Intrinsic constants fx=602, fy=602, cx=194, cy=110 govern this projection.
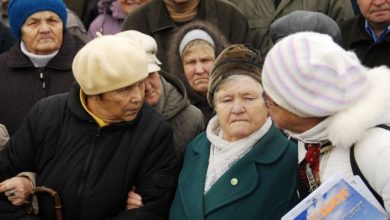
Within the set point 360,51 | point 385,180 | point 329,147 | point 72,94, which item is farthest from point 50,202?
point 360,51

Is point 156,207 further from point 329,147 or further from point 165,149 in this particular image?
point 329,147

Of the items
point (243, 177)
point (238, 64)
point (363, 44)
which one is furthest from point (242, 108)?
point (363, 44)

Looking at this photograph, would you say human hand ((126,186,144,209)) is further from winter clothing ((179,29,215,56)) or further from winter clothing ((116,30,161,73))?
winter clothing ((179,29,215,56))

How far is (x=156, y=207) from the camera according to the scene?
2.69 m

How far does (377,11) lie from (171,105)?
1.86 m

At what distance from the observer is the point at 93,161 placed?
2.64 meters

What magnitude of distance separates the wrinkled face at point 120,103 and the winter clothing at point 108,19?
2.11 m

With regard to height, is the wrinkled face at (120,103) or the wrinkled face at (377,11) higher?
the wrinkled face at (120,103)

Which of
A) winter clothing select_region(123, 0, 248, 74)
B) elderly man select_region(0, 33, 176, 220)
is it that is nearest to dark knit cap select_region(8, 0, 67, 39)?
winter clothing select_region(123, 0, 248, 74)

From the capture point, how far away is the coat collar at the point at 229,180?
254 cm

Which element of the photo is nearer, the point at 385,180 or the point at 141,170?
the point at 385,180

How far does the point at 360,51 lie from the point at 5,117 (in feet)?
7.85

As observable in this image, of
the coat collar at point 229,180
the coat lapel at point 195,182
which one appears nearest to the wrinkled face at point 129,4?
the coat lapel at point 195,182

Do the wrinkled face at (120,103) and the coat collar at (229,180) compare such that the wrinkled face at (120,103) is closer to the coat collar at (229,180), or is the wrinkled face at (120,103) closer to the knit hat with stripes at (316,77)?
the coat collar at (229,180)
